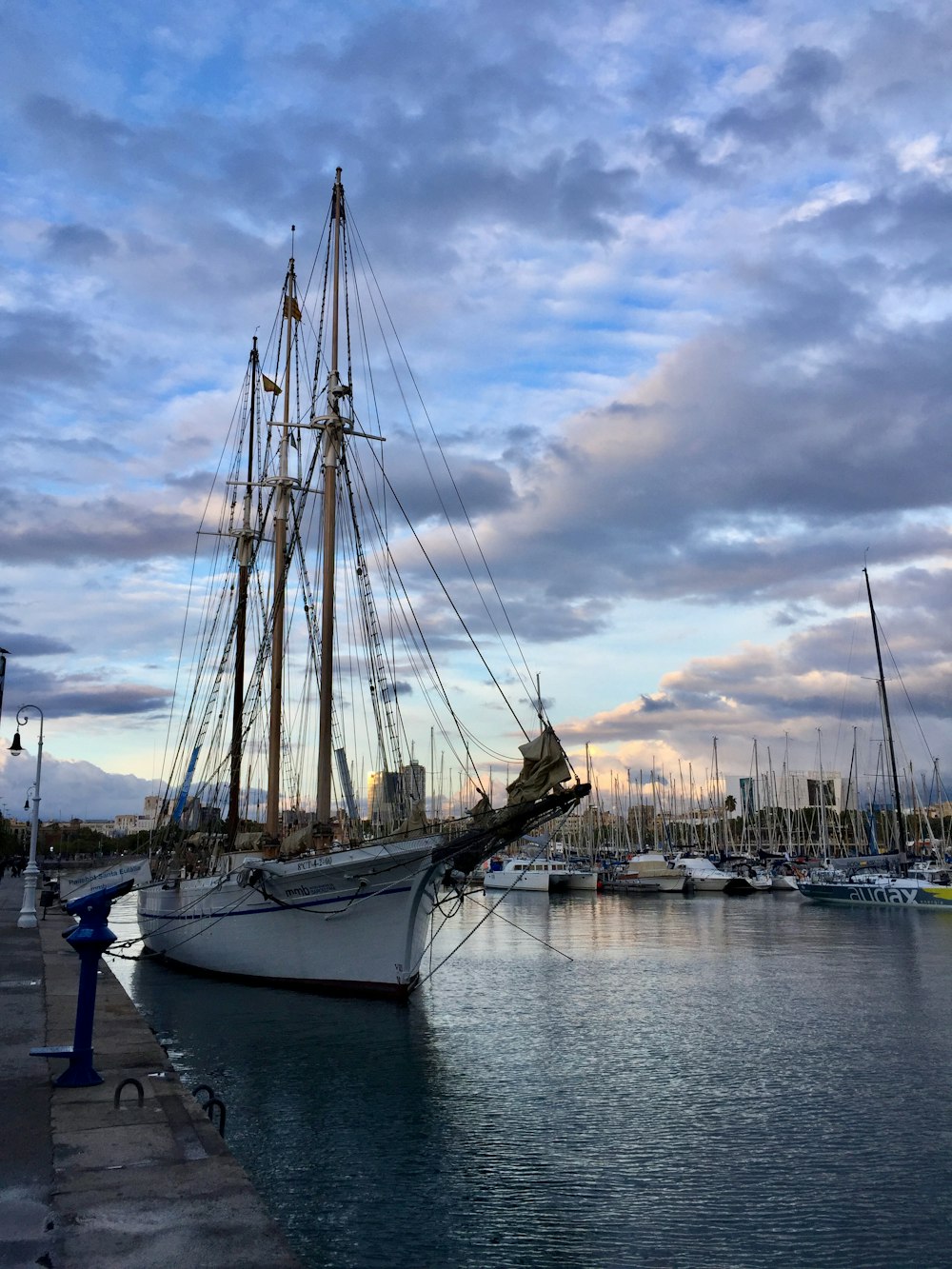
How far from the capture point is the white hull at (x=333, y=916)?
27141mm

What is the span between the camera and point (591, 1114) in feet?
59.1

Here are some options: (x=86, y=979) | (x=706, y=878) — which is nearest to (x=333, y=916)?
(x=86, y=979)

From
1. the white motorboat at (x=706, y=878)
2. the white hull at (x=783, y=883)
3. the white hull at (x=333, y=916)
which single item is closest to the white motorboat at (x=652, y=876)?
the white motorboat at (x=706, y=878)

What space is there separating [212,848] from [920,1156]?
27.8 m

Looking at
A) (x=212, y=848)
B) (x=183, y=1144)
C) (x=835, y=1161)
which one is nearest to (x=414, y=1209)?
(x=183, y=1144)

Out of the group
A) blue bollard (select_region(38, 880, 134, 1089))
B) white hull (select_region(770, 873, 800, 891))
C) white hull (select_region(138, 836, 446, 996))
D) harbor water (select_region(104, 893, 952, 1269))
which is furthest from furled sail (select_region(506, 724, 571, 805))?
white hull (select_region(770, 873, 800, 891))

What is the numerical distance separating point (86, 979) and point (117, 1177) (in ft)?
11.7

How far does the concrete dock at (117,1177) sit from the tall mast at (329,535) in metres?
15.5

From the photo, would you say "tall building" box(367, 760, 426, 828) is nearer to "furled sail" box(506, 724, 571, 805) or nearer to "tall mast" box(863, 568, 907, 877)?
"furled sail" box(506, 724, 571, 805)

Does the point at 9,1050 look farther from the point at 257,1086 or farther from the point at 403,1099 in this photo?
the point at 403,1099

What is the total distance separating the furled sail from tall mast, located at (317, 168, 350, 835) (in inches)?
319

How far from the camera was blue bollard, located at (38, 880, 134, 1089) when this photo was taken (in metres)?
12.8

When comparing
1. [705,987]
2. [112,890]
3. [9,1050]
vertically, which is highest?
[112,890]

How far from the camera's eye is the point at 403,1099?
19.0m
